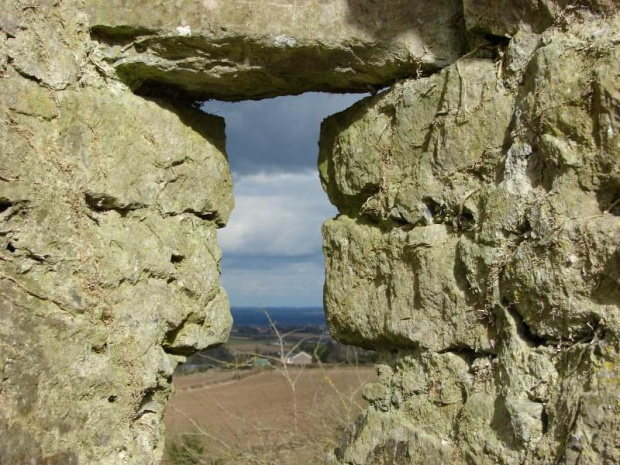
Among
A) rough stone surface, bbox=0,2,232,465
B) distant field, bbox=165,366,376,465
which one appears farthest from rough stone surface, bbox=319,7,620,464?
distant field, bbox=165,366,376,465

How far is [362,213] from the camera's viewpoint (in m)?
3.40

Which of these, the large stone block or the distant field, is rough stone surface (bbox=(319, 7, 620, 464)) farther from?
the distant field

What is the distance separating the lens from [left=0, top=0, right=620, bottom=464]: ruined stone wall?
245cm

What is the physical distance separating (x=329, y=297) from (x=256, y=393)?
283 inches

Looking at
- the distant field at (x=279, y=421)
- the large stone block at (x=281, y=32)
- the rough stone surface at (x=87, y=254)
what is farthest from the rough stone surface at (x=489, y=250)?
the distant field at (x=279, y=421)

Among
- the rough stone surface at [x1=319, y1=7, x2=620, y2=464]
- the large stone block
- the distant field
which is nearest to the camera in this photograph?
the rough stone surface at [x1=319, y1=7, x2=620, y2=464]

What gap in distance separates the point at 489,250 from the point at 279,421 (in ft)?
19.9

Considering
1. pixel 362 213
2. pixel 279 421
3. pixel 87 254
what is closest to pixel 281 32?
pixel 362 213

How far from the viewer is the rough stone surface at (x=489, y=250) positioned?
2.35 m

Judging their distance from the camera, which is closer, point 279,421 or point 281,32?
point 281,32

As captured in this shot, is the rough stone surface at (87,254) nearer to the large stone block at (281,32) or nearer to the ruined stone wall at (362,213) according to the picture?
the ruined stone wall at (362,213)

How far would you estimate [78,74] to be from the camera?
3.04 meters

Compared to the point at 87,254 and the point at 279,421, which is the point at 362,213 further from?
the point at 279,421

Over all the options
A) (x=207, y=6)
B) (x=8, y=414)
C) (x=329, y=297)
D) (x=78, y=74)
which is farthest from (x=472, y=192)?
(x=8, y=414)
